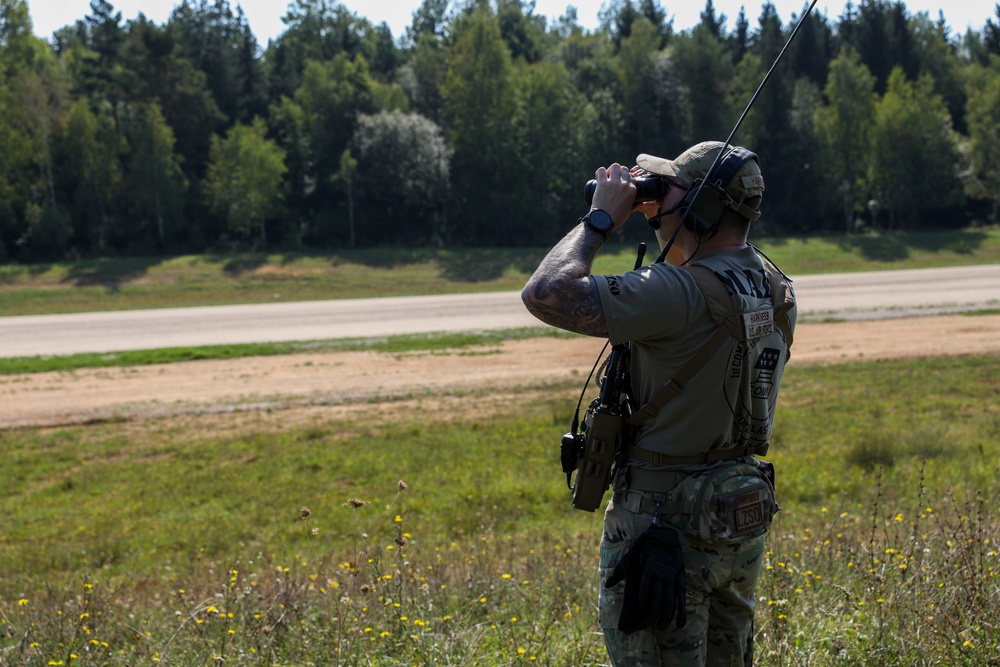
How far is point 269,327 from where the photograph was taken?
24.3 m

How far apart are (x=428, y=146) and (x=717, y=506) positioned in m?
51.9

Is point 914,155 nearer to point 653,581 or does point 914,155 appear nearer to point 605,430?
point 605,430

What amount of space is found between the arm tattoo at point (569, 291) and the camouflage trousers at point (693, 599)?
0.63m

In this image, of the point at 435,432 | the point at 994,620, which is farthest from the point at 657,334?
the point at 435,432

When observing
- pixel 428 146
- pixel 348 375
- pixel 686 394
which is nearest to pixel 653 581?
pixel 686 394

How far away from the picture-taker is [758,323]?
2793 mm

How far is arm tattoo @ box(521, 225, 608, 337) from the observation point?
2.60 m

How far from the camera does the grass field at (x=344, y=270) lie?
1433 inches

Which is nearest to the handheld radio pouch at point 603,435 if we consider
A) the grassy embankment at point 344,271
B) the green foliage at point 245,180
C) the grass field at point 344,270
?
the grass field at point 344,270

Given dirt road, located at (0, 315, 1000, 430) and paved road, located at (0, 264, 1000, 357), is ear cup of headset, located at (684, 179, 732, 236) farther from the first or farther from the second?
paved road, located at (0, 264, 1000, 357)

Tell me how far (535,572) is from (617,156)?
53.3m

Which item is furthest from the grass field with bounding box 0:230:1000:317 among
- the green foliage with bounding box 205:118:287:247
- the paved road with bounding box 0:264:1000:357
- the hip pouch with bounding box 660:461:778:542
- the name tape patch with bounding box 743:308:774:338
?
the hip pouch with bounding box 660:461:778:542

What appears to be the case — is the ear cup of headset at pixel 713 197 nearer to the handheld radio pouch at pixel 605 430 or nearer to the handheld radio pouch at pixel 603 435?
the handheld radio pouch at pixel 605 430

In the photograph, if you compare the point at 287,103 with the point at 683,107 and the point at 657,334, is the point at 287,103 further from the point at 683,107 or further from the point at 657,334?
the point at 657,334
